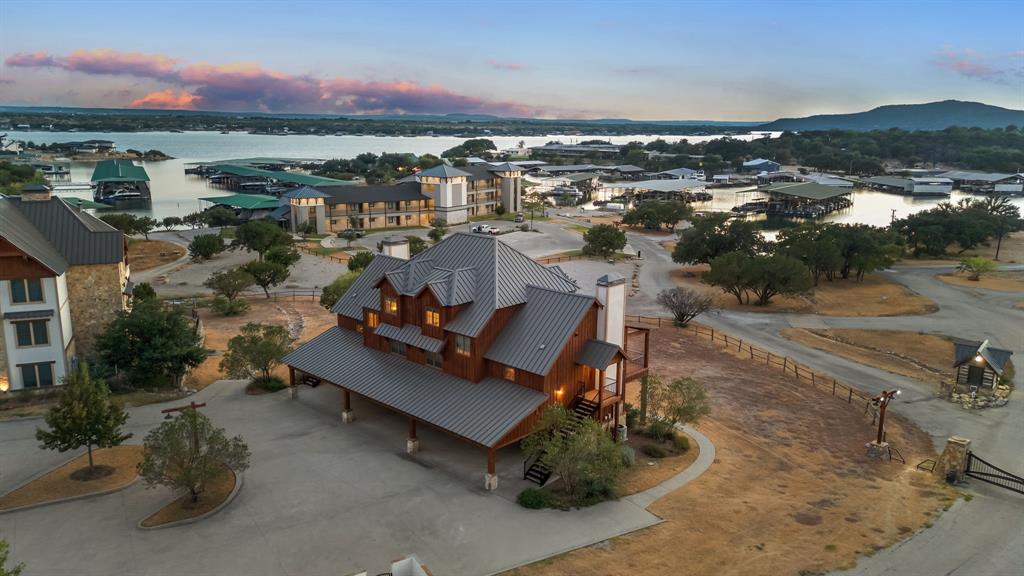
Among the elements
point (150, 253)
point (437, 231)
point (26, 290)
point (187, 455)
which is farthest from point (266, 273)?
point (437, 231)

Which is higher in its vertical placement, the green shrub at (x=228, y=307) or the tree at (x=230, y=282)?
the tree at (x=230, y=282)

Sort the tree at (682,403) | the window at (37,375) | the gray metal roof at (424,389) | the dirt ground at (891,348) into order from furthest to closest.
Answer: the dirt ground at (891,348) < the window at (37,375) < the tree at (682,403) < the gray metal roof at (424,389)

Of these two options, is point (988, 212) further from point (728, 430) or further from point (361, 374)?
point (361, 374)

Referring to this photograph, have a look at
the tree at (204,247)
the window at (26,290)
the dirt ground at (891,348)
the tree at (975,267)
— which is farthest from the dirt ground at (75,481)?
the tree at (975,267)

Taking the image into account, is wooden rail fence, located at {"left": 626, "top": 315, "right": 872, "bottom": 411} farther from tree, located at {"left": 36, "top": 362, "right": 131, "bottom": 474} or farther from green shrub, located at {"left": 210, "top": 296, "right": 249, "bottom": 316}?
tree, located at {"left": 36, "top": 362, "right": 131, "bottom": 474}

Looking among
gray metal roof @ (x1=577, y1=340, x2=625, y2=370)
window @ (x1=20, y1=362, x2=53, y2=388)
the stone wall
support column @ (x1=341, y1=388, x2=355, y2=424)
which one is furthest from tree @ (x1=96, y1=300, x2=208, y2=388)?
gray metal roof @ (x1=577, y1=340, x2=625, y2=370)

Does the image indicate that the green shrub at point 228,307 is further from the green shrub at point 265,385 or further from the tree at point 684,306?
the tree at point 684,306
